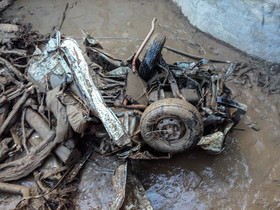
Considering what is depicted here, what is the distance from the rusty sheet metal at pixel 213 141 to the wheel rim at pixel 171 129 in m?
0.46

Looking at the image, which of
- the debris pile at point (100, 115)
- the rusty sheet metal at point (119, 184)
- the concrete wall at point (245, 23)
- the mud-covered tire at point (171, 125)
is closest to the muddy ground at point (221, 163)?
the concrete wall at point (245, 23)

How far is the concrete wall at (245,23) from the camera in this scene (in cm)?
468

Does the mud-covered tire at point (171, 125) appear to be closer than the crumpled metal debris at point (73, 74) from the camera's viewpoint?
Yes

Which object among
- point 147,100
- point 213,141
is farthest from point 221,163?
point 147,100

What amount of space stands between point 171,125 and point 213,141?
0.75 meters

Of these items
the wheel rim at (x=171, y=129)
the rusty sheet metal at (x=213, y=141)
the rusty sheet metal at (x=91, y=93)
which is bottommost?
the rusty sheet metal at (x=213, y=141)

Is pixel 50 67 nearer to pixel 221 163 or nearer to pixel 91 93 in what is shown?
pixel 91 93

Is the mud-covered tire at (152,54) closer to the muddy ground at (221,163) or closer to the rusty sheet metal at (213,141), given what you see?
the rusty sheet metal at (213,141)

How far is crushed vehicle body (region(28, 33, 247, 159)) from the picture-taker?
131 inches

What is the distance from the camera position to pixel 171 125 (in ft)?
11.0

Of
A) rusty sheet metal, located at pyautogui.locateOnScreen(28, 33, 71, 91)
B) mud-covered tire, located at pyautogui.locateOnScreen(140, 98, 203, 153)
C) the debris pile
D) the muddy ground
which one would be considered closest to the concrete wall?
the muddy ground

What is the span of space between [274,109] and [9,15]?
277 inches

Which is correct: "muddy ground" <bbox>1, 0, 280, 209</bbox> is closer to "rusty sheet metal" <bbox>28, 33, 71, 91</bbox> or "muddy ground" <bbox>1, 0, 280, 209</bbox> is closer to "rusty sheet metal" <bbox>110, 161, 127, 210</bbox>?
"rusty sheet metal" <bbox>110, 161, 127, 210</bbox>

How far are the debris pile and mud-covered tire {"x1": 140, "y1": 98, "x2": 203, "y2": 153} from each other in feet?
0.04
